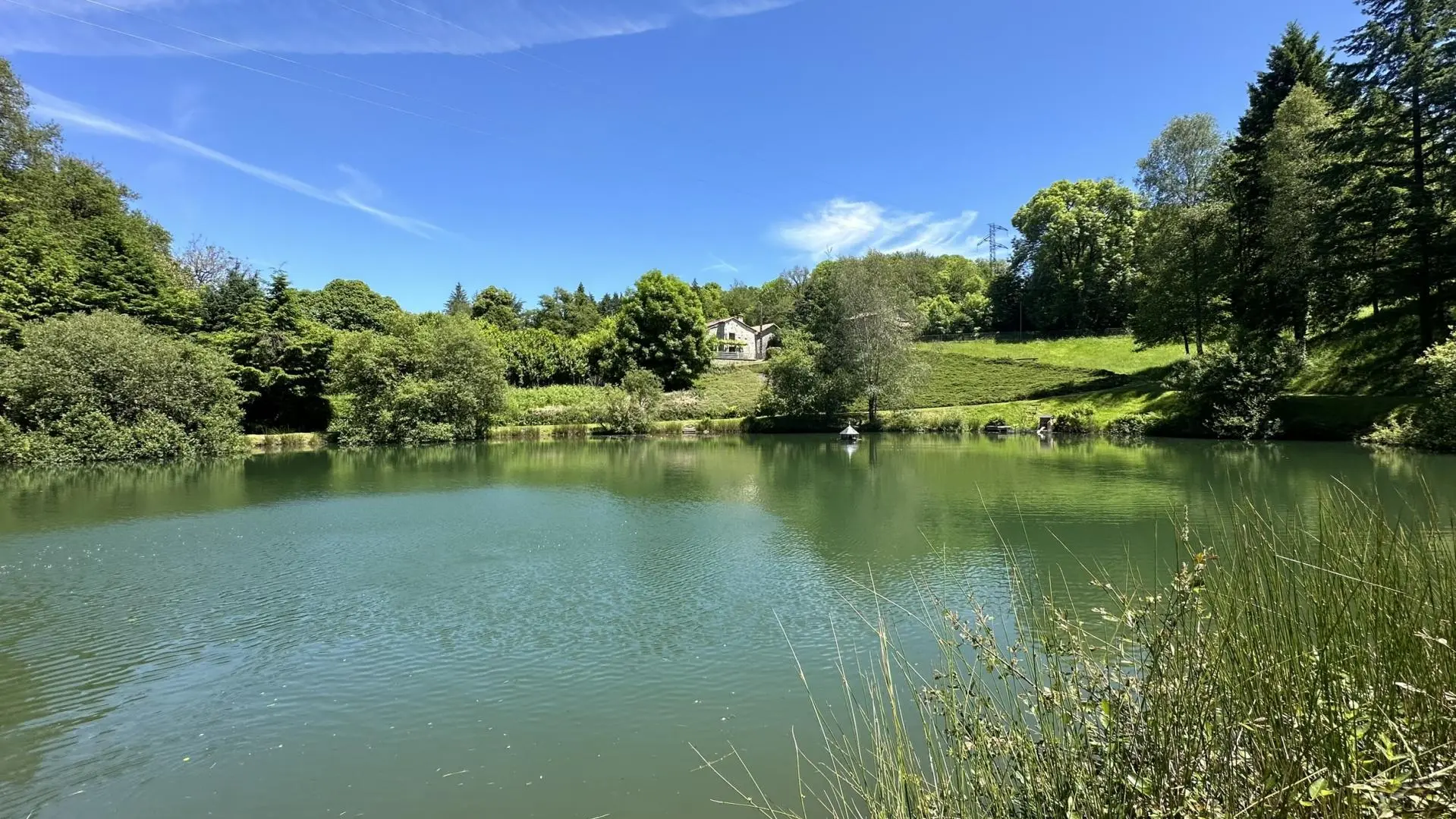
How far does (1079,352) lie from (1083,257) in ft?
37.5

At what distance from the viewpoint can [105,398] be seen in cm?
2805

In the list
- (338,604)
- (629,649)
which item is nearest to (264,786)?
(629,649)

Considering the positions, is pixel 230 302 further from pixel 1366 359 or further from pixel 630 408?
pixel 1366 359

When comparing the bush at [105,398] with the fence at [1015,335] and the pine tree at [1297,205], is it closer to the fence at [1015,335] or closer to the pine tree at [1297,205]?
the pine tree at [1297,205]

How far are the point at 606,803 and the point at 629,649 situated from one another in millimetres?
3066

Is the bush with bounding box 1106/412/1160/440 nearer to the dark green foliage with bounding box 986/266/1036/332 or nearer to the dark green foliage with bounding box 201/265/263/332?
the dark green foliage with bounding box 986/266/1036/332

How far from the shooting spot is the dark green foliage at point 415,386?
3828 centimetres

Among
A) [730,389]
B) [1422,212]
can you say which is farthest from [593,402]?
[1422,212]

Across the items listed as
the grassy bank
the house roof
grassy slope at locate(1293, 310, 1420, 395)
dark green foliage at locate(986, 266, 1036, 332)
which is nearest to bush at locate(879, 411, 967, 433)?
grassy slope at locate(1293, 310, 1420, 395)

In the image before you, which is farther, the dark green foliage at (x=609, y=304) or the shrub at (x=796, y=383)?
the dark green foliage at (x=609, y=304)

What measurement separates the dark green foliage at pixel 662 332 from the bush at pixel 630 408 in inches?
336

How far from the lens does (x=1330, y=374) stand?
1177 inches

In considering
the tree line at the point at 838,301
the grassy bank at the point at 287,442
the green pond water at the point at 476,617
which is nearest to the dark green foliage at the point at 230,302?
the tree line at the point at 838,301

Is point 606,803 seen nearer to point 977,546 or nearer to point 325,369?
point 977,546
